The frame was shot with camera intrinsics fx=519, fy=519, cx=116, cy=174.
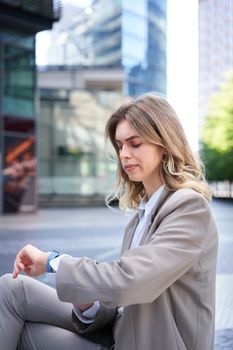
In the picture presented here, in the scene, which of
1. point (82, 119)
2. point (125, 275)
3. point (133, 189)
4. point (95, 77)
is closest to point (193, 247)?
point (125, 275)

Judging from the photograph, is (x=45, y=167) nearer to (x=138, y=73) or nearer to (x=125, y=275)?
(x=125, y=275)

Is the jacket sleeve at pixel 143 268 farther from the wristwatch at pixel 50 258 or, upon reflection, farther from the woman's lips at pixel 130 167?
the woman's lips at pixel 130 167

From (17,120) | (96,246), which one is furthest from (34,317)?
(17,120)

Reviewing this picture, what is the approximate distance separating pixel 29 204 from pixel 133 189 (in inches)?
775

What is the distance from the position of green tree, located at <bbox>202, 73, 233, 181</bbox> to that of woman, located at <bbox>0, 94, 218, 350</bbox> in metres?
35.8

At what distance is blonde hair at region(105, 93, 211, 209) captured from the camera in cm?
164

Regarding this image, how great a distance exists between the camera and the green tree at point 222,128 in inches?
1481

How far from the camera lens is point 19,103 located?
20.5 meters

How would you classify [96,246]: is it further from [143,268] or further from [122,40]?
[122,40]

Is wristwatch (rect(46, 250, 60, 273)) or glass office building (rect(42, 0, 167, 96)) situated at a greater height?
glass office building (rect(42, 0, 167, 96))

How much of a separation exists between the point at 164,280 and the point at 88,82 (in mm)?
36091

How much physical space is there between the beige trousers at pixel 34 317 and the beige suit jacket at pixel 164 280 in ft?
1.20

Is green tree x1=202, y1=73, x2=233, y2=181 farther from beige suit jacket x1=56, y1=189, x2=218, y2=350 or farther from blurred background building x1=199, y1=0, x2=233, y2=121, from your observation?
beige suit jacket x1=56, y1=189, x2=218, y2=350

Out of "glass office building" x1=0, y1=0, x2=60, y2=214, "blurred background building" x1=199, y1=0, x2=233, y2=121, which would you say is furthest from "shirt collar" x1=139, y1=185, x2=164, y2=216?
"blurred background building" x1=199, y1=0, x2=233, y2=121
